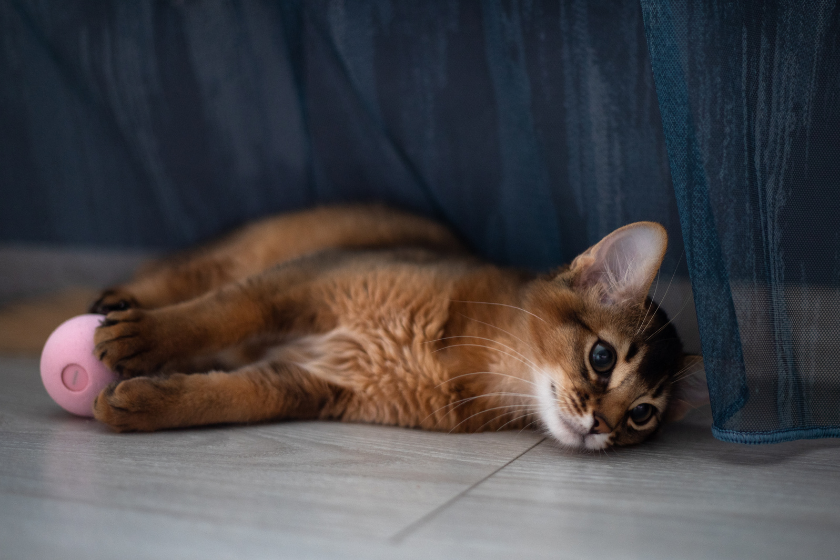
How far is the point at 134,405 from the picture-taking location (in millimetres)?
1266

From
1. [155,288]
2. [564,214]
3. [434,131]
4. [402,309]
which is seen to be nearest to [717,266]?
[564,214]

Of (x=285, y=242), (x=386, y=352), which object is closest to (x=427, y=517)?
(x=386, y=352)

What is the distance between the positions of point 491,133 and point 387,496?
1142mm

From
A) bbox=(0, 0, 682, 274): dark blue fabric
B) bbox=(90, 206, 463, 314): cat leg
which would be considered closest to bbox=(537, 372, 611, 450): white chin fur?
bbox=(0, 0, 682, 274): dark blue fabric

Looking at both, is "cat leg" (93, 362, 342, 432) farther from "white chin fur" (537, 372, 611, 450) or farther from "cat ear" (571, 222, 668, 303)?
"cat ear" (571, 222, 668, 303)

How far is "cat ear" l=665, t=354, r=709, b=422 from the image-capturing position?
1.49 meters

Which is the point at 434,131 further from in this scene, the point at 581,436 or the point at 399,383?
the point at 581,436

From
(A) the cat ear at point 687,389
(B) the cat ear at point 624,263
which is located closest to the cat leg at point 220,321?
(B) the cat ear at point 624,263

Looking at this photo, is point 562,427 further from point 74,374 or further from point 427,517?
point 74,374

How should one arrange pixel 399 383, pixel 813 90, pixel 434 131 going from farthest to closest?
pixel 434 131, pixel 399 383, pixel 813 90

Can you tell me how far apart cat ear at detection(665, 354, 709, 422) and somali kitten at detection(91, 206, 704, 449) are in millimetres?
19

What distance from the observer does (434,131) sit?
1.89 metres

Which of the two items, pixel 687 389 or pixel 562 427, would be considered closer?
pixel 562 427

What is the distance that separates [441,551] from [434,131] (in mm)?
1307
